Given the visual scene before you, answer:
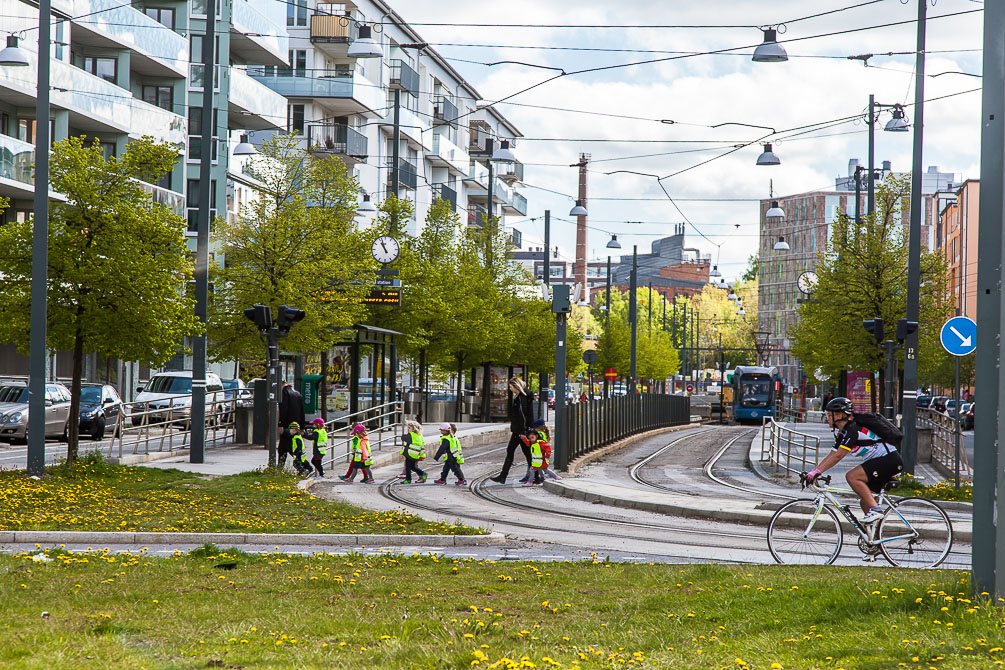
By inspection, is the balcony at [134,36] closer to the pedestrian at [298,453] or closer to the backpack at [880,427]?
the pedestrian at [298,453]

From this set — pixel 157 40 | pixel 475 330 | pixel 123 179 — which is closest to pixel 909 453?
pixel 123 179

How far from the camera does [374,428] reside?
3114cm

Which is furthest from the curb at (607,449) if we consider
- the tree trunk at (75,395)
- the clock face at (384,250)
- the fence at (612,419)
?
the tree trunk at (75,395)

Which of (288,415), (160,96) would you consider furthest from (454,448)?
(160,96)

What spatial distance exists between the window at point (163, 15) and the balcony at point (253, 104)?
2.87m

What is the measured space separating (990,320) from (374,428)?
24.1 m

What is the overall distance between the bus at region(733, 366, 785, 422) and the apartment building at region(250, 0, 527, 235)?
18281mm

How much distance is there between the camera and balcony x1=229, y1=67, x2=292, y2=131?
47.3 metres

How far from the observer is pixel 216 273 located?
29141mm

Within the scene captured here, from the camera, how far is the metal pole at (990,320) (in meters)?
7.94

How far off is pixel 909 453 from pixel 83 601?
1709 centimetres

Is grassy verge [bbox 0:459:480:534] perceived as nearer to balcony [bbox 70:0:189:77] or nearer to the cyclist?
the cyclist

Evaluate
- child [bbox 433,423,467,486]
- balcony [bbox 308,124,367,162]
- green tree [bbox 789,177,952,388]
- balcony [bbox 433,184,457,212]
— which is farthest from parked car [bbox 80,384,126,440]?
balcony [bbox 433,184,457,212]

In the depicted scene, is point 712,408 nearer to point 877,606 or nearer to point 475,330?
point 475,330
